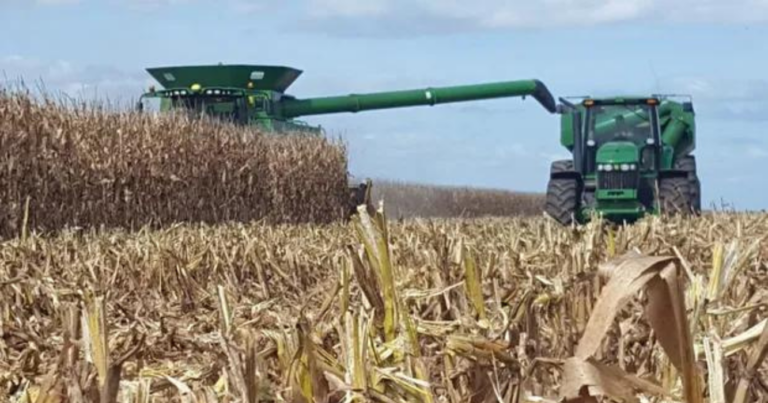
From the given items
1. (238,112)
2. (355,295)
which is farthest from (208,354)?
(238,112)

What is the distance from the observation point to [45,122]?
45.4 feet

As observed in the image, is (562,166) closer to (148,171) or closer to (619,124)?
(619,124)

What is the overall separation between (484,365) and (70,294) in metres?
2.59

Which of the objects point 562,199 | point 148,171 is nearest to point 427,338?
point 562,199

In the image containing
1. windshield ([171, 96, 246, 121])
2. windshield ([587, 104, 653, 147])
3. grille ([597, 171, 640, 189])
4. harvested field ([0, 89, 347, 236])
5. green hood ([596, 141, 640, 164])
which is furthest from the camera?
windshield ([171, 96, 246, 121])

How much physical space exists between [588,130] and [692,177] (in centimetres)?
136

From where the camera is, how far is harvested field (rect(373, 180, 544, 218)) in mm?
33000

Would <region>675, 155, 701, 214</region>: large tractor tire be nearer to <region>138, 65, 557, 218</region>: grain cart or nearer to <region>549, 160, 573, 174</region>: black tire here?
<region>549, 160, 573, 174</region>: black tire

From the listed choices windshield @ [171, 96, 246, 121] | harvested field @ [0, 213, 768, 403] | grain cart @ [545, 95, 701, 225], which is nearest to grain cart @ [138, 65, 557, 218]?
windshield @ [171, 96, 246, 121]

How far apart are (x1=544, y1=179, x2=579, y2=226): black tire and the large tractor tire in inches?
53.6

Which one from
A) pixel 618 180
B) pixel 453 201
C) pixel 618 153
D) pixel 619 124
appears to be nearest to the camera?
pixel 618 180

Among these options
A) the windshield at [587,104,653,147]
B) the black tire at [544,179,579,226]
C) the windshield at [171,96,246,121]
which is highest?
the windshield at [171,96,246,121]

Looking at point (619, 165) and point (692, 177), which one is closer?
point (619, 165)

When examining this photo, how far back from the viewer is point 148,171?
15758mm
